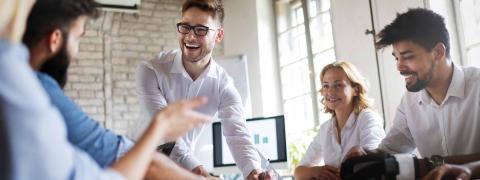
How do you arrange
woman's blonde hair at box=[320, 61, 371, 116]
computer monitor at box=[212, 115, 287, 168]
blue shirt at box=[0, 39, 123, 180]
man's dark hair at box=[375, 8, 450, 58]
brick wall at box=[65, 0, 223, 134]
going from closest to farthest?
blue shirt at box=[0, 39, 123, 180] < man's dark hair at box=[375, 8, 450, 58] < woman's blonde hair at box=[320, 61, 371, 116] < computer monitor at box=[212, 115, 287, 168] < brick wall at box=[65, 0, 223, 134]

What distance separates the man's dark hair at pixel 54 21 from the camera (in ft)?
2.52

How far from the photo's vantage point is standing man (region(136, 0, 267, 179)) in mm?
2037

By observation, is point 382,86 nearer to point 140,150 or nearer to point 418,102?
point 418,102

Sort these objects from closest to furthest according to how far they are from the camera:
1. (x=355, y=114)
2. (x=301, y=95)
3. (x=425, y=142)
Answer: (x=425, y=142), (x=355, y=114), (x=301, y=95)

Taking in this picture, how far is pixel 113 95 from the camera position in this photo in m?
4.91

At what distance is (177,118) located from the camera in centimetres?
78

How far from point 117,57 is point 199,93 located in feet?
9.94

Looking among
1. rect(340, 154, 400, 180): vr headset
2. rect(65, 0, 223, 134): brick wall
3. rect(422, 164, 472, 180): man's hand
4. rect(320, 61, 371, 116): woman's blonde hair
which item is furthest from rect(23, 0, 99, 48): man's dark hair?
rect(65, 0, 223, 134): brick wall

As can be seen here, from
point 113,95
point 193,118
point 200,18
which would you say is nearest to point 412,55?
point 200,18

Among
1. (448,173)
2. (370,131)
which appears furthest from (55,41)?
(370,131)

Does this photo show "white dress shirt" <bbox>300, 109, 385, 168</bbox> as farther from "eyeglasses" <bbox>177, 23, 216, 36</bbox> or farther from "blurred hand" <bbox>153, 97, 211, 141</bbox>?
"blurred hand" <bbox>153, 97, 211, 141</bbox>

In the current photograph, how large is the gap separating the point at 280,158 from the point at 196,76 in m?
1.57

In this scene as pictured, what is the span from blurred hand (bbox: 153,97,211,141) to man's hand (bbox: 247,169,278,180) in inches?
40.4

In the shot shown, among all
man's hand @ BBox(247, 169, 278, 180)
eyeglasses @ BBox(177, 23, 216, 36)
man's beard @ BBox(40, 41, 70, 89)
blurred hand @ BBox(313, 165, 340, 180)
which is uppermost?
eyeglasses @ BBox(177, 23, 216, 36)
